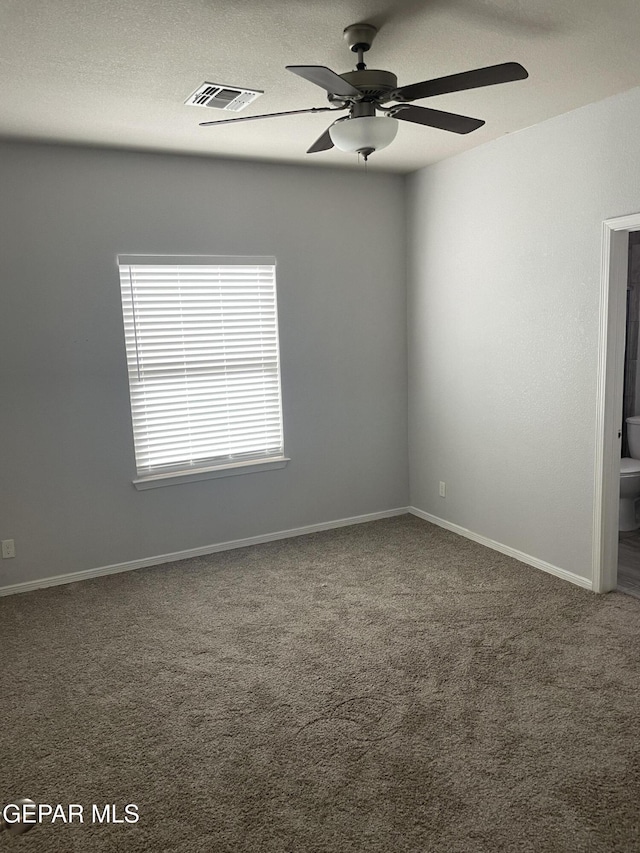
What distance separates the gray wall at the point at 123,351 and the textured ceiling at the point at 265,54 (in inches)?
21.4

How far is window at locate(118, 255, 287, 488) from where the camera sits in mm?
4102

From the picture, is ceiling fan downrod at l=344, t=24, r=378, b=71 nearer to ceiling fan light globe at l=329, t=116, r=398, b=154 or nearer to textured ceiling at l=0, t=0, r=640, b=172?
textured ceiling at l=0, t=0, r=640, b=172

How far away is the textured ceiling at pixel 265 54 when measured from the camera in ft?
7.19

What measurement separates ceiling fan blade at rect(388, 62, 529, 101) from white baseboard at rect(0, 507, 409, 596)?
10.3 ft

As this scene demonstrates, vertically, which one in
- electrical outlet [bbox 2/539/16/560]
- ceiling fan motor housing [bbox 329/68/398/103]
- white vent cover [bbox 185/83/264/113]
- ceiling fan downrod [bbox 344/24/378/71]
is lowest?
electrical outlet [bbox 2/539/16/560]

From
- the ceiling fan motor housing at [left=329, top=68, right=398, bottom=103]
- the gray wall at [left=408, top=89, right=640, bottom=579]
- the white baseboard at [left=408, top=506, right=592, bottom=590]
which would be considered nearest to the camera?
the ceiling fan motor housing at [left=329, top=68, right=398, bottom=103]

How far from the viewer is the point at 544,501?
3.91 metres

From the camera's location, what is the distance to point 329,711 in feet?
8.56

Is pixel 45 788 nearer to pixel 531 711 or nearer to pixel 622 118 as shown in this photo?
pixel 531 711

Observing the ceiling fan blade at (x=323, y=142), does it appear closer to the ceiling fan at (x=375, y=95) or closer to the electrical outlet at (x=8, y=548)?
the ceiling fan at (x=375, y=95)

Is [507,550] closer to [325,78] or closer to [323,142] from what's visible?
[323,142]

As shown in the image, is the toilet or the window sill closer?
the window sill

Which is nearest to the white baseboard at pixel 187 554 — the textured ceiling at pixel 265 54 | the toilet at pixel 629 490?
the toilet at pixel 629 490

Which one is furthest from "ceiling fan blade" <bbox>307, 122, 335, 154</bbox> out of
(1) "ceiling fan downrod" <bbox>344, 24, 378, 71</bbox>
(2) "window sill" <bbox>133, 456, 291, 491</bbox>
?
(2) "window sill" <bbox>133, 456, 291, 491</bbox>
